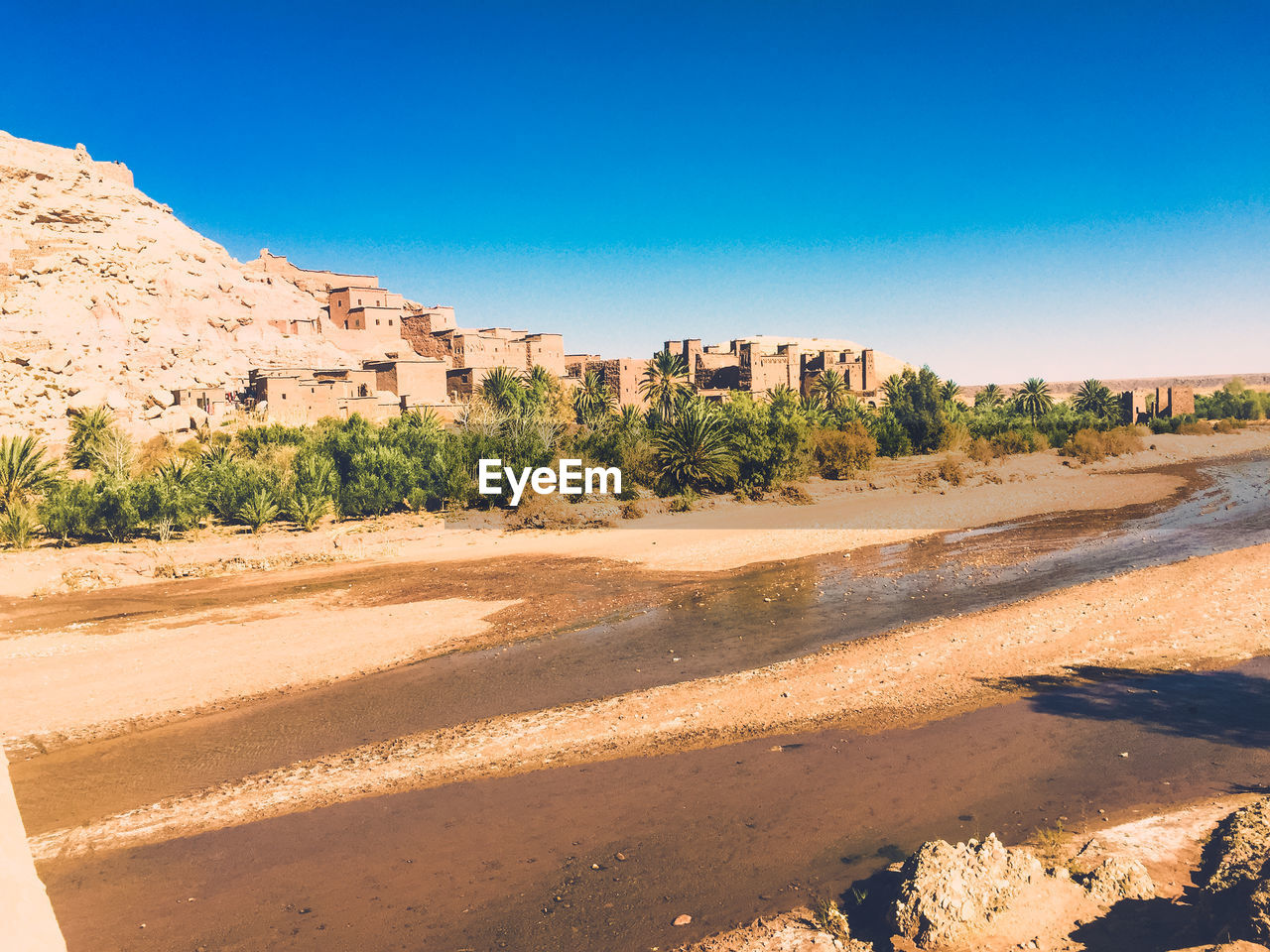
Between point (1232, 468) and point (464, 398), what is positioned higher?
point (464, 398)

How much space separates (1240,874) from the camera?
434cm

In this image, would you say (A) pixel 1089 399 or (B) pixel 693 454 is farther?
(A) pixel 1089 399

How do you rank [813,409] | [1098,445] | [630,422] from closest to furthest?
[630,422]
[1098,445]
[813,409]

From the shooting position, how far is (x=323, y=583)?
1614cm

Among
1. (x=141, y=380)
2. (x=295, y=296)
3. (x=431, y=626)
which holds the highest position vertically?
(x=295, y=296)

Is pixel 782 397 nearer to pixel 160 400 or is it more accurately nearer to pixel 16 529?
→ pixel 160 400

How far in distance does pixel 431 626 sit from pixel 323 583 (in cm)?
455

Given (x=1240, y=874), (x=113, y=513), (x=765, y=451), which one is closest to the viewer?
(x=1240, y=874)

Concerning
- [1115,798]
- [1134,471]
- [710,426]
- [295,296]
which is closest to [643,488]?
[710,426]

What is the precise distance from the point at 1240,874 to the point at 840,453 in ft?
92.4

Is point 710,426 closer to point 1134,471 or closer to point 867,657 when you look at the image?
point 867,657

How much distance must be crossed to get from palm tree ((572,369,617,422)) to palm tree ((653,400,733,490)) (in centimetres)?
1009

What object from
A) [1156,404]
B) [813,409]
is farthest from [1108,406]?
[813,409]

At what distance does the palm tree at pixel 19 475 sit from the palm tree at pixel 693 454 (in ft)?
58.4
